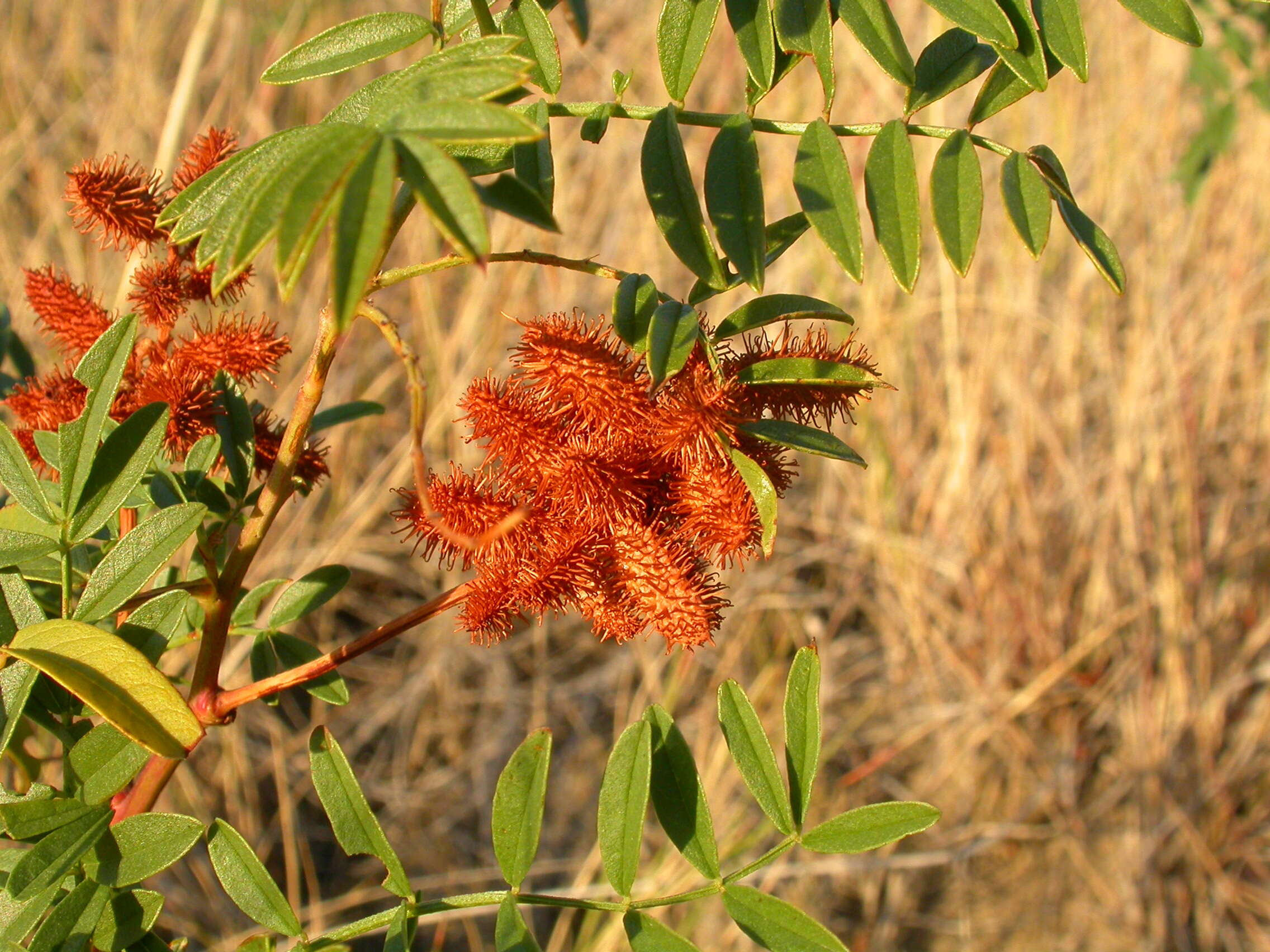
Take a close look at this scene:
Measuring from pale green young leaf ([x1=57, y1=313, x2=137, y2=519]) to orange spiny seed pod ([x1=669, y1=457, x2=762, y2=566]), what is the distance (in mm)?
430

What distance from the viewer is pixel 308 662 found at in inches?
41.7

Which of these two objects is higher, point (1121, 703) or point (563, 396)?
point (563, 396)

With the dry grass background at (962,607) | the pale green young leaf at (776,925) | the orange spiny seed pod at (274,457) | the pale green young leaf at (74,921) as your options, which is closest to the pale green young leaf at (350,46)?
the orange spiny seed pod at (274,457)

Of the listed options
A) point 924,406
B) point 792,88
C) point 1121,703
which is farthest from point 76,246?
point 1121,703

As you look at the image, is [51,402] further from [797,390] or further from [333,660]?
[797,390]

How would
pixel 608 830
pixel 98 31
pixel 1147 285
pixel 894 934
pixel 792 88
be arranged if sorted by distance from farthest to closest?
pixel 98 31 → pixel 792 88 → pixel 1147 285 → pixel 894 934 → pixel 608 830

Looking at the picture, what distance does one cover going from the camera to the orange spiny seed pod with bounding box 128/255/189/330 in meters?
0.88

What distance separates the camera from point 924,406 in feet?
11.4

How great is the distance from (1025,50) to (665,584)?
491 mm

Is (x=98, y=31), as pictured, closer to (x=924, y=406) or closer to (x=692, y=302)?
(x=924, y=406)

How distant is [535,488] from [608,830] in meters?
0.30

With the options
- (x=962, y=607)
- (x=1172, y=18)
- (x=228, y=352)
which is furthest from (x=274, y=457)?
(x=962, y=607)

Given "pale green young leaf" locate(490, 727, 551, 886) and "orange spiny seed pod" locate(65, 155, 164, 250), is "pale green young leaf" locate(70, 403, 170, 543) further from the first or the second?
"pale green young leaf" locate(490, 727, 551, 886)

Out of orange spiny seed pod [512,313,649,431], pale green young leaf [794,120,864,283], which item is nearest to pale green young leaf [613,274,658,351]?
orange spiny seed pod [512,313,649,431]
